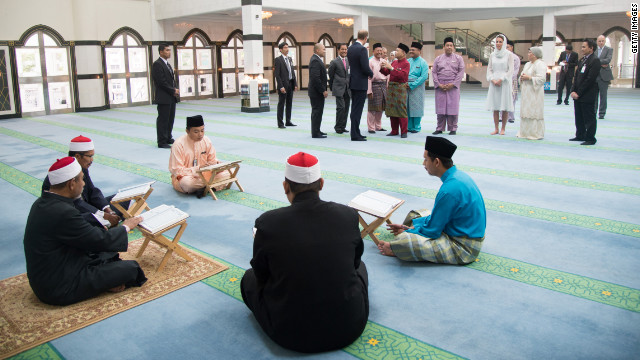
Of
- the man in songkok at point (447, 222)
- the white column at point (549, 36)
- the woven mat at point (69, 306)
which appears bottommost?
the woven mat at point (69, 306)

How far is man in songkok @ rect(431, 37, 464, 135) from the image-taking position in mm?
8062

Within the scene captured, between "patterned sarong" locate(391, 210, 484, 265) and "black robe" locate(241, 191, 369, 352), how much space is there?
0.97m

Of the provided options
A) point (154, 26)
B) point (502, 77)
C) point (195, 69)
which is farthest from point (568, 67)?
point (154, 26)

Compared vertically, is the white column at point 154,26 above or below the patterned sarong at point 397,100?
above

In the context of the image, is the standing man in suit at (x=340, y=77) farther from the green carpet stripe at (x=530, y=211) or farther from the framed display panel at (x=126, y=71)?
the framed display panel at (x=126, y=71)

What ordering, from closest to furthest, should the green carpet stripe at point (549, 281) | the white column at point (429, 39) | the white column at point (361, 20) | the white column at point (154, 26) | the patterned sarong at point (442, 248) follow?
the green carpet stripe at point (549, 281), the patterned sarong at point (442, 248), the white column at point (154, 26), the white column at point (361, 20), the white column at point (429, 39)

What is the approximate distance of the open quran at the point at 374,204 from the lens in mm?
3297

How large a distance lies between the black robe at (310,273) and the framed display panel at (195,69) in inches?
569

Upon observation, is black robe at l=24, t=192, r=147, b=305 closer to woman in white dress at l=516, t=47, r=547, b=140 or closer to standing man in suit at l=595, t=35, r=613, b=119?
woman in white dress at l=516, t=47, r=547, b=140

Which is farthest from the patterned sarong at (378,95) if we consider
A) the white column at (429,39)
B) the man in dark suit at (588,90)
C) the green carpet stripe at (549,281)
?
the white column at (429,39)

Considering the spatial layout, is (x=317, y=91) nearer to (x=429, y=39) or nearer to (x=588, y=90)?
(x=588, y=90)

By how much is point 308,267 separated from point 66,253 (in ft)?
4.29

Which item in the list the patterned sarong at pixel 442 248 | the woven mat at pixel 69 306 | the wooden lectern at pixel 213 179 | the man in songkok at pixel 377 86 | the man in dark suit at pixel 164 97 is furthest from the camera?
the man in songkok at pixel 377 86

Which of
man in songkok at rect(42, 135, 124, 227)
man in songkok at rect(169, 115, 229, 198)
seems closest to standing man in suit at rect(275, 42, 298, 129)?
man in songkok at rect(169, 115, 229, 198)
